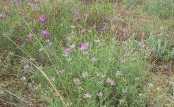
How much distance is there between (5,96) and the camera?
9.61 feet

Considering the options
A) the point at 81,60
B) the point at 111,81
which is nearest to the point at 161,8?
the point at 81,60

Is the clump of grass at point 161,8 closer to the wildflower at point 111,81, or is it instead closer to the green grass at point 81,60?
the green grass at point 81,60

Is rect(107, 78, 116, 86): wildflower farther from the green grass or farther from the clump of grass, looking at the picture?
the clump of grass

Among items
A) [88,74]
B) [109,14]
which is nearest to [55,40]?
[88,74]

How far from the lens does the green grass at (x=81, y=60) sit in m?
2.84

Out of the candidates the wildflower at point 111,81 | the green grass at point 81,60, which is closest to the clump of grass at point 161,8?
the green grass at point 81,60

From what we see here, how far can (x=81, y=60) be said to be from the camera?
3051 millimetres

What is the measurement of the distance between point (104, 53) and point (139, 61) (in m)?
0.33

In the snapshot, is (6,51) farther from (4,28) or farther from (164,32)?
(164,32)

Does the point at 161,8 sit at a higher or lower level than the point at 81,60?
lower

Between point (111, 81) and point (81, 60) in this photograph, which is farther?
point (81, 60)

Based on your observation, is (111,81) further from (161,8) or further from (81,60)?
(161,8)

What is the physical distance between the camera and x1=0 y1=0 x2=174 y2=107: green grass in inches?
112

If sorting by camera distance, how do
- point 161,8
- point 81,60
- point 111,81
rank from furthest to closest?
point 161,8, point 81,60, point 111,81
